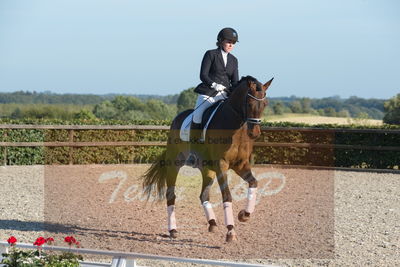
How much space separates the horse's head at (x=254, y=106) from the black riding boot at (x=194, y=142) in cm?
112

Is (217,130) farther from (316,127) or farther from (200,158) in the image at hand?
(316,127)

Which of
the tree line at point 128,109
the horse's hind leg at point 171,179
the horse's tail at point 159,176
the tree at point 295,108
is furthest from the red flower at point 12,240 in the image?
the tree at point 295,108

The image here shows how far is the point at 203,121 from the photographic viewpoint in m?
7.61

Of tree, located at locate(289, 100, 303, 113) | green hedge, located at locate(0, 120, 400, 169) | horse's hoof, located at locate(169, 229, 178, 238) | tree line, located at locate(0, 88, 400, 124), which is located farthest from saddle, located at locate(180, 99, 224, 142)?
tree, located at locate(289, 100, 303, 113)

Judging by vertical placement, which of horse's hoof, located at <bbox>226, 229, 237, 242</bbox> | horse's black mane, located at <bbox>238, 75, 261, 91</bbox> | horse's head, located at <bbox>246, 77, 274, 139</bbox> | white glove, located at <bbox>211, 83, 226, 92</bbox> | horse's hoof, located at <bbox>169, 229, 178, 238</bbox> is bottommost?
horse's hoof, located at <bbox>169, 229, 178, 238</bbox>

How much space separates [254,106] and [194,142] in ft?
4.45

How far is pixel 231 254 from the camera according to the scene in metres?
6.76

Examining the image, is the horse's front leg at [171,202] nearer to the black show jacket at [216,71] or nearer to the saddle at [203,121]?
the saddle at [203,121]

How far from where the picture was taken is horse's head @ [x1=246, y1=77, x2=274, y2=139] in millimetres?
6629

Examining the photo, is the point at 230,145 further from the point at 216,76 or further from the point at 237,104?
the point at 216,76

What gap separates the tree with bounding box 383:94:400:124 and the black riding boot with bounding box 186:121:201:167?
27.6 m

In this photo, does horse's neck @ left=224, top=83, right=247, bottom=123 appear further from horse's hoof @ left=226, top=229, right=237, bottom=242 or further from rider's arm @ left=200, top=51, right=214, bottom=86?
horse's hoof @ left=226, top=229, right=237, bottom=242

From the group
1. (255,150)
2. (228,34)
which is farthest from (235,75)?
(255,150)

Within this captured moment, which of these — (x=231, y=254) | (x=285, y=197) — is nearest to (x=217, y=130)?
(x=231, y=254)
